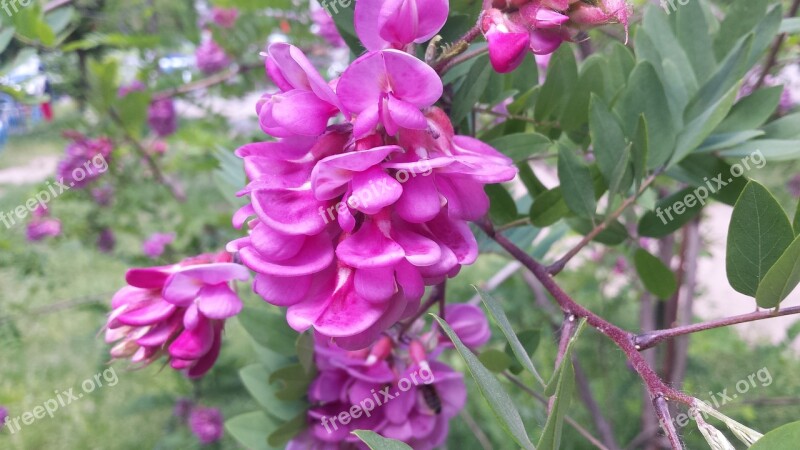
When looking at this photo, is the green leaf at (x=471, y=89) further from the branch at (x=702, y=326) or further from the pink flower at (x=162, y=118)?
the pink flower at (x=162, y=118)

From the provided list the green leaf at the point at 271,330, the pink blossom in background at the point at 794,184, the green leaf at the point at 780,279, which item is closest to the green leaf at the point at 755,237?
the green leaf at the point at 780,279

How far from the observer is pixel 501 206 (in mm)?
495

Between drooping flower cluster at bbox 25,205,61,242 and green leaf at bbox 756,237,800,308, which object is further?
drooping flower cluster at bbox 25,205,61,242

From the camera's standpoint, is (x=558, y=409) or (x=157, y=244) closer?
(x=558, y=409)

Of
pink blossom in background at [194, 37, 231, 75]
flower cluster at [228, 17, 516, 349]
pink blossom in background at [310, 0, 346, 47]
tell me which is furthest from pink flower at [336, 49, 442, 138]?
pink blossom in background at [194, 37, 231, 75]

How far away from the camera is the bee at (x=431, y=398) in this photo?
495 mm

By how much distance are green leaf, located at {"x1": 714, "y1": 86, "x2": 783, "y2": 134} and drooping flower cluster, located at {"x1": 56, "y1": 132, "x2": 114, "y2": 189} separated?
104 centimetres

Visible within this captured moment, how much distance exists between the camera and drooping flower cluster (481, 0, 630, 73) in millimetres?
283

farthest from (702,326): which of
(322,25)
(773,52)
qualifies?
(322,25)

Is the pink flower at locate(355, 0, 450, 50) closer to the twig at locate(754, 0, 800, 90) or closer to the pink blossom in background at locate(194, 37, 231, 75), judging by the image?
the twig at locate(754, 0, 800, 90)

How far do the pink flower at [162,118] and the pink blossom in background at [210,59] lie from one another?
111 millimetres

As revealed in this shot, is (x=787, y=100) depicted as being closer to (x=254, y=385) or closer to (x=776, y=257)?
(x=776, y=257)

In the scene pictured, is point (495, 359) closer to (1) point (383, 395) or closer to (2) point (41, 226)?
(1) point (383, 395)

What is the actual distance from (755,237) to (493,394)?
0.17 m
